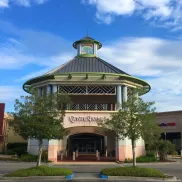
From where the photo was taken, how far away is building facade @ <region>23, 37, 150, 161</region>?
100ft

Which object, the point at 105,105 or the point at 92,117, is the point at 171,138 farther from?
the point at 92,117

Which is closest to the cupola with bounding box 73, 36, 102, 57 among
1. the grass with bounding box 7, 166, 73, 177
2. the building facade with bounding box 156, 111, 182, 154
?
the building facade with bounding box 156, 111, 182, 154

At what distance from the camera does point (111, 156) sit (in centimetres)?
3478

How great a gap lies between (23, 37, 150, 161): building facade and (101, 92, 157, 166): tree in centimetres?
883

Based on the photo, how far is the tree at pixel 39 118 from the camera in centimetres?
1678

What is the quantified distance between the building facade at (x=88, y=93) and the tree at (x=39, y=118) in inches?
406

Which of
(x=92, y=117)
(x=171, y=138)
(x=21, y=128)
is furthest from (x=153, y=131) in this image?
(x=171, y=138)

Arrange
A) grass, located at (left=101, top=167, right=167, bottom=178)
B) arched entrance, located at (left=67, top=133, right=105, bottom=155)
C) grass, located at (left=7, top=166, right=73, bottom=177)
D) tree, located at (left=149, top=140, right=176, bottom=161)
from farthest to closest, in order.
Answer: arched entrance, located at (left=67, top=133, right=105, bottom=155), tree, located at (left=149, top=140, right=176, bottom=161), grass, located at (left=101, top=167, right=167, bottom=178), grass, located at (left=7, top=166, right=73, bottom=177)

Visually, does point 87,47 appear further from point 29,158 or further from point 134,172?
point 134,172

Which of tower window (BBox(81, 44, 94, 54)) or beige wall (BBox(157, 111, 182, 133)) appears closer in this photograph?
tower window (BBox(81, 44, 94, 54))

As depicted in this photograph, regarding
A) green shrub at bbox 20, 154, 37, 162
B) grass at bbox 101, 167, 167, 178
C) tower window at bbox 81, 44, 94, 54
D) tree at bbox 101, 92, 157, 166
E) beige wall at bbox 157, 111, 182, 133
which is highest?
tower window at bbox 81, 44, 94, 54

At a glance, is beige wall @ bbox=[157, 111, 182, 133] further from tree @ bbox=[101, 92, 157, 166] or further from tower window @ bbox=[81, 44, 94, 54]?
tree @ bbox=[101, 92, 157, 166]

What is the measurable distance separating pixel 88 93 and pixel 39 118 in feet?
53.9

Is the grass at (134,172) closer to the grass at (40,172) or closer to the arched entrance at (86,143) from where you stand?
the grass at (40,172)
